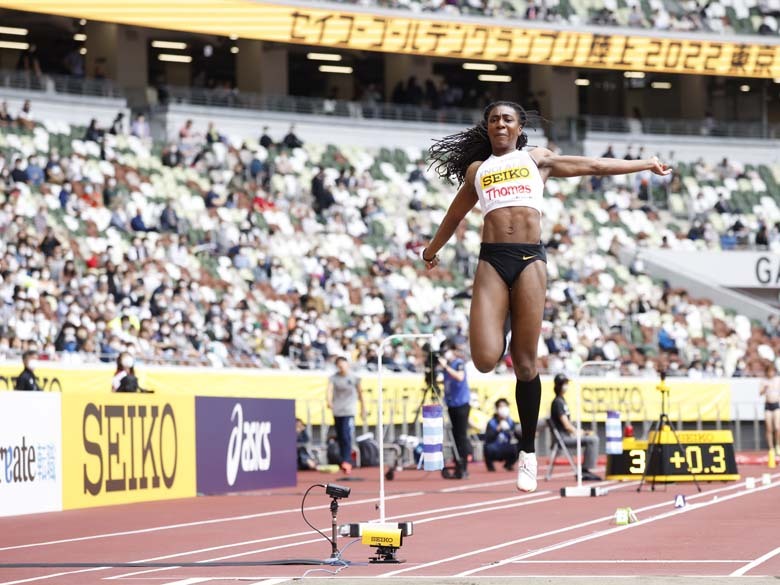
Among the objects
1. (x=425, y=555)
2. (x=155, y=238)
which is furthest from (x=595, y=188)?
(x=425, y=555)

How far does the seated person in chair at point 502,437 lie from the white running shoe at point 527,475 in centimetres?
1582

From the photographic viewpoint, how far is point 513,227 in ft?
28.8

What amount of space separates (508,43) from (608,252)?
8523 millimetres

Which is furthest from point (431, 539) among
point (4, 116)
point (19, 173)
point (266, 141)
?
point (266, 141)

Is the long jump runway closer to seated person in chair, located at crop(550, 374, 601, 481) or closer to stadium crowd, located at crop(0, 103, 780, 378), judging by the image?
seated person in chair, located at crop(550, 374, 601, 481)

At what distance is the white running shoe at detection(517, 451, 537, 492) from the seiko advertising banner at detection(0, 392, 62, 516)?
807 centimetres

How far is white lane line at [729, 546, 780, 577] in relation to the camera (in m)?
9.14

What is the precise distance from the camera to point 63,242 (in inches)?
1124

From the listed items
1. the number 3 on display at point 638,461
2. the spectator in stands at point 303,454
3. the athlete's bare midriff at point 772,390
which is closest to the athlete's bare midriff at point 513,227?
the number 3 on display at point 638,461

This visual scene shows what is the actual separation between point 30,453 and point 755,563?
28.7 ft

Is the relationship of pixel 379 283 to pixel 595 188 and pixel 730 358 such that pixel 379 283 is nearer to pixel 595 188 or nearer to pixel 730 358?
pixel 730 358

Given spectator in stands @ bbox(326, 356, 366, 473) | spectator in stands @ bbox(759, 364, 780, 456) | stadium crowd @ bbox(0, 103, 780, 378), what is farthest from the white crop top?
spectator in stands @ bbox(759, 364, 780, 456)

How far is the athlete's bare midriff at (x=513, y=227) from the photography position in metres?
8.78

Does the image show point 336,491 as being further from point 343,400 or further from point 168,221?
point 168,221
